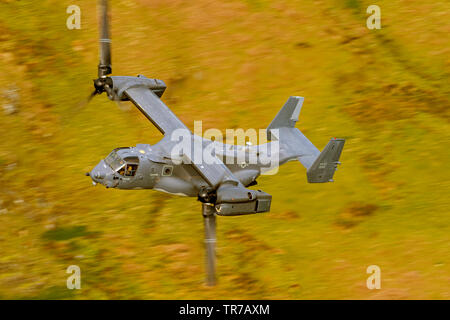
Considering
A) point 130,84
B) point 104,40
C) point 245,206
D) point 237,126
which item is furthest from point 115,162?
point 237,126

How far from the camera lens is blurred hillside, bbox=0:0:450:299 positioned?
35938 mm

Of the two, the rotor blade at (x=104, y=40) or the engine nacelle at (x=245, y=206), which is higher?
the rotor blade at (x=104, y=40)

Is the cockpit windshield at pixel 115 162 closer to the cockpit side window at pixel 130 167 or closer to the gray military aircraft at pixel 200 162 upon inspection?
the gray military aircraft at pixel 200 162

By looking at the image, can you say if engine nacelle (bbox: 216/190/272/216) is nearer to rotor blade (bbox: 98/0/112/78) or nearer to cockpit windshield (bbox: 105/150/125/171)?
cockpit windshield (bbox: 105/150/125/171)

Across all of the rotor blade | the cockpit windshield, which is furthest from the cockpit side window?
the rotor blade

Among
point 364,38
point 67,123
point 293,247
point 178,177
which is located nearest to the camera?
point 178,177

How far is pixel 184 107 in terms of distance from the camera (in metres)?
48.2

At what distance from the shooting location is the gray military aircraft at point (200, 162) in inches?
1214

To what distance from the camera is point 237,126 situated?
4650 centimetres

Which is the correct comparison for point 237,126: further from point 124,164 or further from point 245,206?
point 245,206

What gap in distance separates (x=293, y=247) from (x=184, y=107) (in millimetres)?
14975

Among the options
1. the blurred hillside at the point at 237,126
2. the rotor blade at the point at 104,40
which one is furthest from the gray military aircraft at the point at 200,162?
the blurred hillside at the point at 237,126
